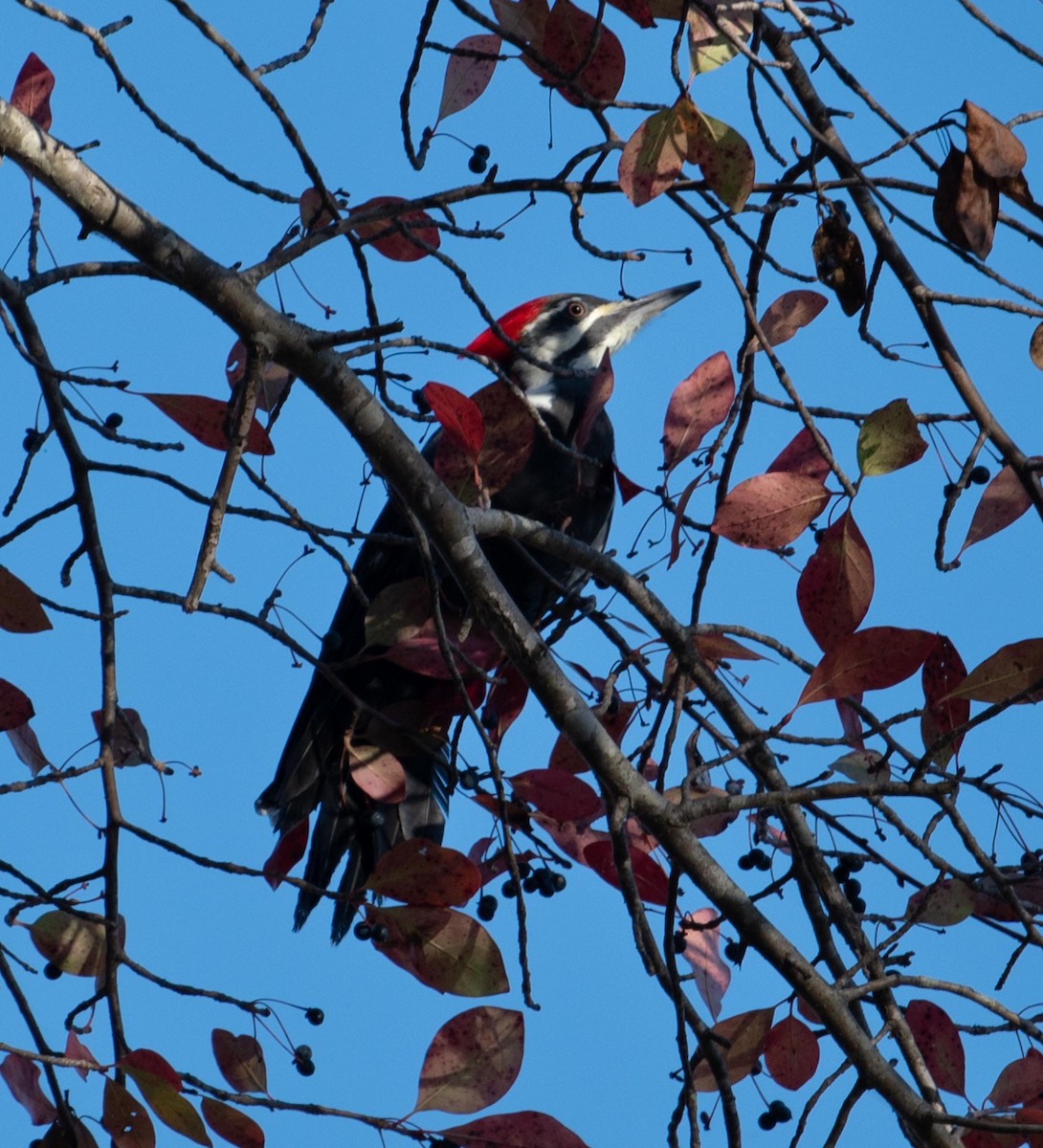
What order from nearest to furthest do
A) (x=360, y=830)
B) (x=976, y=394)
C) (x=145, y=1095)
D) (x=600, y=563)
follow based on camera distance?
(x=145, y=1095) < (x=976, y=394) < (x=600, y=563) < (x=360, y=830)

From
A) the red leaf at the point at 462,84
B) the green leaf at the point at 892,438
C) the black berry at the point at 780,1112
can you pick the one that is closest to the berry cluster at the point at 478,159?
the red leaf at the point at 462,84

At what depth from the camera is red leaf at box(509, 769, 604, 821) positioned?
7.02 feet

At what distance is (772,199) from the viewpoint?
82.0 inches

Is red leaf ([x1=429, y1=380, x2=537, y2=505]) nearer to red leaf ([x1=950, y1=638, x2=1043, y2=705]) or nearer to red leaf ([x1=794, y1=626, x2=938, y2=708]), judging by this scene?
red leaf ([x1=794, y1=626, x2=938, y2=708])

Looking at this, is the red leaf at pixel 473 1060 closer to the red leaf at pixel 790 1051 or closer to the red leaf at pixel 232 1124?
the red leaf at pixel 232 1124

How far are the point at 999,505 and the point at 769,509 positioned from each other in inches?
13.0

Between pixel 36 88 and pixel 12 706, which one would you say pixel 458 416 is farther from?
pixel 36 88

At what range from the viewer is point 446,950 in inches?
74.6

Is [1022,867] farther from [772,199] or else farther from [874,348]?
[772,199]

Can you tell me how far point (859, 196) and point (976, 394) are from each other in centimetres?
42

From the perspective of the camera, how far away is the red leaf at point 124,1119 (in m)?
1.79

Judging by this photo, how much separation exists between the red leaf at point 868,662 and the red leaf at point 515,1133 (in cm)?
65

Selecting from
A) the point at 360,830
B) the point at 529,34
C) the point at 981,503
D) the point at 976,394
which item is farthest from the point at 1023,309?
the point at 360,830

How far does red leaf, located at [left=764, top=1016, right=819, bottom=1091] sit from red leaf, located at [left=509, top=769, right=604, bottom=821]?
1.40 ft
